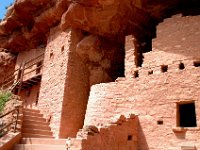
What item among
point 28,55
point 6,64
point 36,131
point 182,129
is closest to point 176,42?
point 182,129

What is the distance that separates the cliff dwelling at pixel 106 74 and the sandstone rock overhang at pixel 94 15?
0.04 metres

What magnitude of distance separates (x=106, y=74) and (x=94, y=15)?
2.68 metres

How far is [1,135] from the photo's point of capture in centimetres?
832

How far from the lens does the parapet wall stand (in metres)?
8.03

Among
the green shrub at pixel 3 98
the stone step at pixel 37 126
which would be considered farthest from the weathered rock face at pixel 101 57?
the green shrub at pixel 3 98

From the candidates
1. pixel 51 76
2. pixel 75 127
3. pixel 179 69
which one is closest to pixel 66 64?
pixel 51 76

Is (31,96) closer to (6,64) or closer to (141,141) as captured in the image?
(6,64)

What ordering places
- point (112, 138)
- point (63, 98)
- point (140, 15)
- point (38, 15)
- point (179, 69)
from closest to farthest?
1. point (112, 138)
2. point (179, 69)
3. point (63, 98)
4. point (140, 15)
5. point (38, 15)

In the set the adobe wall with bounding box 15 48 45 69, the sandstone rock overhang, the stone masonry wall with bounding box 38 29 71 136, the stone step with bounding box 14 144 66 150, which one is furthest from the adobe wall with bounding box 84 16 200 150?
the adobe wall with bounding box 15 48 45 69

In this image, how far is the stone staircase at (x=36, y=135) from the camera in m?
8.10

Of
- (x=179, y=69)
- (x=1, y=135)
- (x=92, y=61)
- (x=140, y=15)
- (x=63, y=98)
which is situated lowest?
(x=1, y=135)

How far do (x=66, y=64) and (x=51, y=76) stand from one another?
1.17 metres

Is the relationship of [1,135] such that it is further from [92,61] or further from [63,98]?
[92,61]

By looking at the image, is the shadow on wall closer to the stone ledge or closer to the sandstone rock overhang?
the stone ledge
